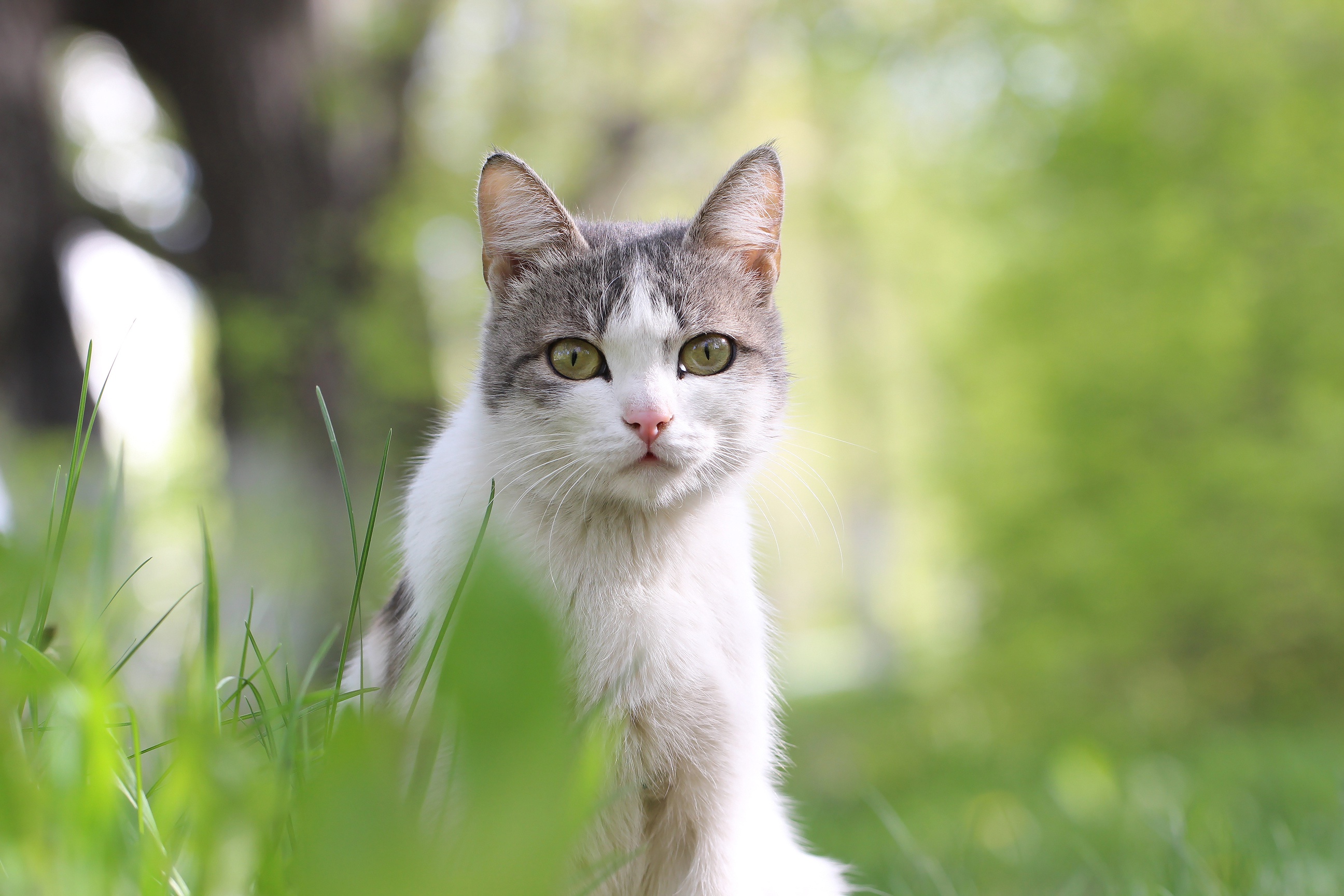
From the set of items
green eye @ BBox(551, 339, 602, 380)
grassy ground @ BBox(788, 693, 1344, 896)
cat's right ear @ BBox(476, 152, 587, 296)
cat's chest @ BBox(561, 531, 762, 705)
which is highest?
cat's right ear @ BBox(476, 152, 587, 296)

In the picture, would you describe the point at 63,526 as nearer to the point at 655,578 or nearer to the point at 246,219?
the point at 655,578

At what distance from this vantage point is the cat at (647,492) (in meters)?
1.30

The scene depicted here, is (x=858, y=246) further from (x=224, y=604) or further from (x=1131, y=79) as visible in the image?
(x=224, y=604)

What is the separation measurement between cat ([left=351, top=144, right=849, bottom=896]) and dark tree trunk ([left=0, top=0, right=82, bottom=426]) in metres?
3.85

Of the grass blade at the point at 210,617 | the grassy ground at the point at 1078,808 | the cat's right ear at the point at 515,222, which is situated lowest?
the grassy ground at the point at 1078,808

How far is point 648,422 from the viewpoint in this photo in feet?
4.55

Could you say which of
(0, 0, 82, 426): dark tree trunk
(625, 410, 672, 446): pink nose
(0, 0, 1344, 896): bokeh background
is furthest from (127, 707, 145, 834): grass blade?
(0, 0, 82, 426): dark tree trunk

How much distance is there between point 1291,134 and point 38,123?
6.68m

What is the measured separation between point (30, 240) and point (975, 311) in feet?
18.3

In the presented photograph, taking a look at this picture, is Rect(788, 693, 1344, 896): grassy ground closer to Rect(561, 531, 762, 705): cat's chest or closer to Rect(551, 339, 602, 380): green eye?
Rect(561, 531, 762, 705): cat's chest

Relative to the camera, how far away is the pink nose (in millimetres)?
1385

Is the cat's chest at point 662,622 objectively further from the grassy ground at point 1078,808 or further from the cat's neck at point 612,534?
the grassy ground at point 1078,808

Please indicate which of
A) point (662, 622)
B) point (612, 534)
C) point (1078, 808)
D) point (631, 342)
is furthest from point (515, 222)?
point (1078, 808)

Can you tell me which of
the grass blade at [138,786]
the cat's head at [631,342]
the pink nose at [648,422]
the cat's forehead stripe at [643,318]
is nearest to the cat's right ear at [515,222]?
the cat's head at [631,342]
